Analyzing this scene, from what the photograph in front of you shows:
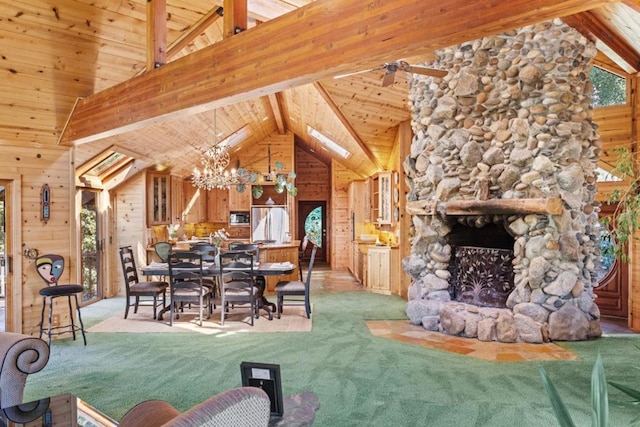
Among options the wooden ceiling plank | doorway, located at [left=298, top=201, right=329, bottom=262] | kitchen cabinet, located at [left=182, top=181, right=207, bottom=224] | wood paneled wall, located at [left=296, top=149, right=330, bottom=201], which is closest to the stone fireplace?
the wooden ceiling plank

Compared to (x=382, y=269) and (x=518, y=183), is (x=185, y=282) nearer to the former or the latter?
(x=382, y=269)

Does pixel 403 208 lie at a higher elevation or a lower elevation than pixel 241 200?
lower

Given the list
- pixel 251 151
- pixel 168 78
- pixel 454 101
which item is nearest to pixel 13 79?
pixel 168 78

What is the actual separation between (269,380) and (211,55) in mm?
2535

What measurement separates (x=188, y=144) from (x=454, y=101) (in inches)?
195

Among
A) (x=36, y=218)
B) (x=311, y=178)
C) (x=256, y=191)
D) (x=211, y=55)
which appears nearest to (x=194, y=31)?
(x=211, y=55)

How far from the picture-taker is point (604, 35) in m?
4.92

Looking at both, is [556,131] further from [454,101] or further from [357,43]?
[357,43]

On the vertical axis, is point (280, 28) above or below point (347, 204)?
above

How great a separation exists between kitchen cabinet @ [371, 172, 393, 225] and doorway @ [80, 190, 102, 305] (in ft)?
17.1

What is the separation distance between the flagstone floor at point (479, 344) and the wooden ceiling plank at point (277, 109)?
15.4 ft

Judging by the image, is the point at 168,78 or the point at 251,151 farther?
the point at 251,151

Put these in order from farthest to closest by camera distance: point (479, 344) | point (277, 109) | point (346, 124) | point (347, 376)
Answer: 1. point (277, 109)
2. point (346, 124)
3. point (479, 344)
4. point (347, 376)

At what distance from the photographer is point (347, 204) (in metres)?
11.6
